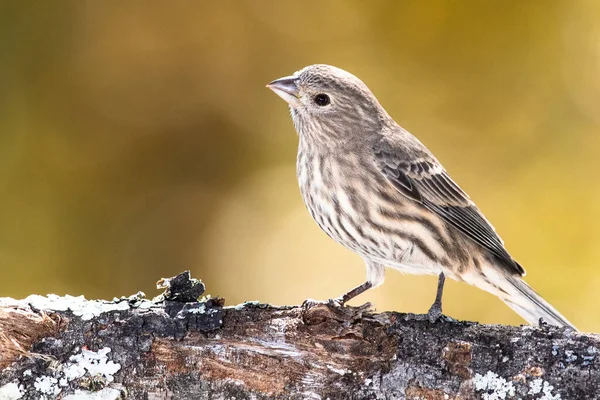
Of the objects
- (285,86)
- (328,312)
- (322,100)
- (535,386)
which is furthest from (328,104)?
(535,386)

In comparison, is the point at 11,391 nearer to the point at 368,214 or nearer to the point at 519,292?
the point at 368,214

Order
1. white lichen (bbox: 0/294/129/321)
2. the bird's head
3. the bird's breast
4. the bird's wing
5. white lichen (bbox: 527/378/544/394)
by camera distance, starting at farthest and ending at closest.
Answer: the bird's head
the bird's wing
the bird's breast
white lichen (bbox: 0/294/129/321)
white lichen (bbox: 527/378/544/394)

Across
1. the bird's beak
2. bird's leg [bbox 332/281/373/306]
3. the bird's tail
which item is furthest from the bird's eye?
the bird's tail

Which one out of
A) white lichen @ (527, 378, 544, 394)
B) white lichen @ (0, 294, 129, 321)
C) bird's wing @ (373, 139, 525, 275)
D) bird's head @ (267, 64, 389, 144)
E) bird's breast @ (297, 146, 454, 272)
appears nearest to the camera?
white lichen @ (527, 378, 544, 394)

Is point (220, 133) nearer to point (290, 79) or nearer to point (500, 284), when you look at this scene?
point (290, 79)

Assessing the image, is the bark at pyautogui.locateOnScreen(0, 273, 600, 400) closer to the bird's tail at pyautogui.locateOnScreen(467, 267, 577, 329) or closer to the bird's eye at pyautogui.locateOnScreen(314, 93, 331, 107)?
the bird's tail at pyautogui.locateOnScreen(467, 267, 577, 329)

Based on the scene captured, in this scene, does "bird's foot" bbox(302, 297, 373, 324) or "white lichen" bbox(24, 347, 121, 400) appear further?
"bird's foot" bbox(302, 297, 373, 324)

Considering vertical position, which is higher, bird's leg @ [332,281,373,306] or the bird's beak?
the bird's beak

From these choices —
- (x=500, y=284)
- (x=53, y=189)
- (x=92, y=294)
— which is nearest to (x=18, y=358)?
(x=92, y=294)
